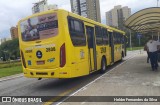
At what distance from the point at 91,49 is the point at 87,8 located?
133 feet

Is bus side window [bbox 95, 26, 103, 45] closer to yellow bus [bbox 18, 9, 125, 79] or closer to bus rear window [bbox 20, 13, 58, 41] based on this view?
yellow bus [bbox 18, 9, 125, 79]

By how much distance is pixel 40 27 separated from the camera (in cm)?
1040

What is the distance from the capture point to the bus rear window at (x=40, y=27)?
10094 millimetres

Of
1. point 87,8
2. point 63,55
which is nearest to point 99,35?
point 63,55

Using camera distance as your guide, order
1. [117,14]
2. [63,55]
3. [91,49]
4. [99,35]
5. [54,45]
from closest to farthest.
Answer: [63,55] → [54,45] → [91,49] → [99,35] → [117,14]

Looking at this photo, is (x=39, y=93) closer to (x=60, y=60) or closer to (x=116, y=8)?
(x=60, y=60)

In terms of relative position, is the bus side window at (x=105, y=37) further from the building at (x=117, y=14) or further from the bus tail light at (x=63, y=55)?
the building at (x=117, y=14)

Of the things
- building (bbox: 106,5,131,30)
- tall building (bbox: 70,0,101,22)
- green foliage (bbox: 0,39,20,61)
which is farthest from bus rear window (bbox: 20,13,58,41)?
building (bbox: 106,5,131,30)

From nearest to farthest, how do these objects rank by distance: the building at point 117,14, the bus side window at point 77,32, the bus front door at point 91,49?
the bus side window at point 77,32, the bus front door at point 91,49, the building at point 117,14

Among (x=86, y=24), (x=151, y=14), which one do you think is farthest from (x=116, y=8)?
(x=86, y=24)

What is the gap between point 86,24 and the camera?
39.7 feet

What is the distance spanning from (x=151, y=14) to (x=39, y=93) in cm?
1191

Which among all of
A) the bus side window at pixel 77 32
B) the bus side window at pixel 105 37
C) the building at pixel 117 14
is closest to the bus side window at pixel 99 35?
the bus side window at pixel 105 37

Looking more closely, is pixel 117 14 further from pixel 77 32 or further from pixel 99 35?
pixel 77 32
